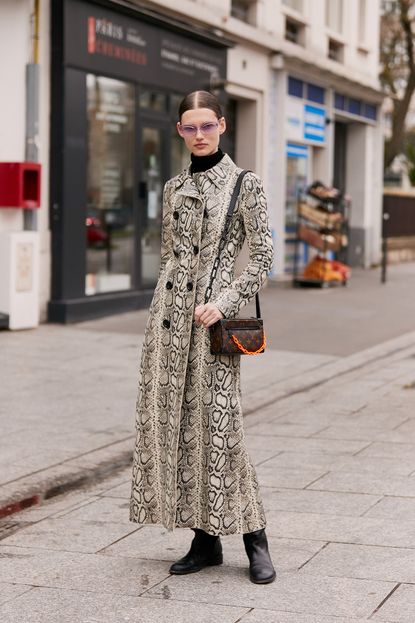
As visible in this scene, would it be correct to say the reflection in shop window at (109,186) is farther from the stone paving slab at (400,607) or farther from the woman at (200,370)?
the stone paving slab at (400,607)

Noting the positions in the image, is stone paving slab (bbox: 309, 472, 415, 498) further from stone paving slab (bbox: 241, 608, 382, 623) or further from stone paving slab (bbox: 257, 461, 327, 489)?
stone paving slab (bbox: 241, 608, 382, 623)

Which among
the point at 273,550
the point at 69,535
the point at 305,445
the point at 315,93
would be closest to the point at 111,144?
the point at 305,445

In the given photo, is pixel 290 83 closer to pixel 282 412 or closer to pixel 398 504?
pixel 282 412

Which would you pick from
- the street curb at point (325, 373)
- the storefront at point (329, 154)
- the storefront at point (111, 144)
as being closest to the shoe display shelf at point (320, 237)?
the storefront at point (329, 154)

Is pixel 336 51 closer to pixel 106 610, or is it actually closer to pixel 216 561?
pixel 216 561

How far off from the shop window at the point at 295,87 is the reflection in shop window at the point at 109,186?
6144 millimetres

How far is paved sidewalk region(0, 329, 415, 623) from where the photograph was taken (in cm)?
440

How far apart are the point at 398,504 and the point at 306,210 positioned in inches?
570

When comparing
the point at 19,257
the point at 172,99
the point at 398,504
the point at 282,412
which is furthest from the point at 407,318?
the point at 398,504

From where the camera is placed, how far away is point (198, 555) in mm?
4887

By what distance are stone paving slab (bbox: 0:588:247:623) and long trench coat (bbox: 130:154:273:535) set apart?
340 mm

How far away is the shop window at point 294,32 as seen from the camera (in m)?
21.4

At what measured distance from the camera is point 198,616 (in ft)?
14.2

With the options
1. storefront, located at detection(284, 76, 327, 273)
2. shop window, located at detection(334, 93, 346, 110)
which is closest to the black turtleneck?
storefront, located at detection(284, 76, 327, 273)
